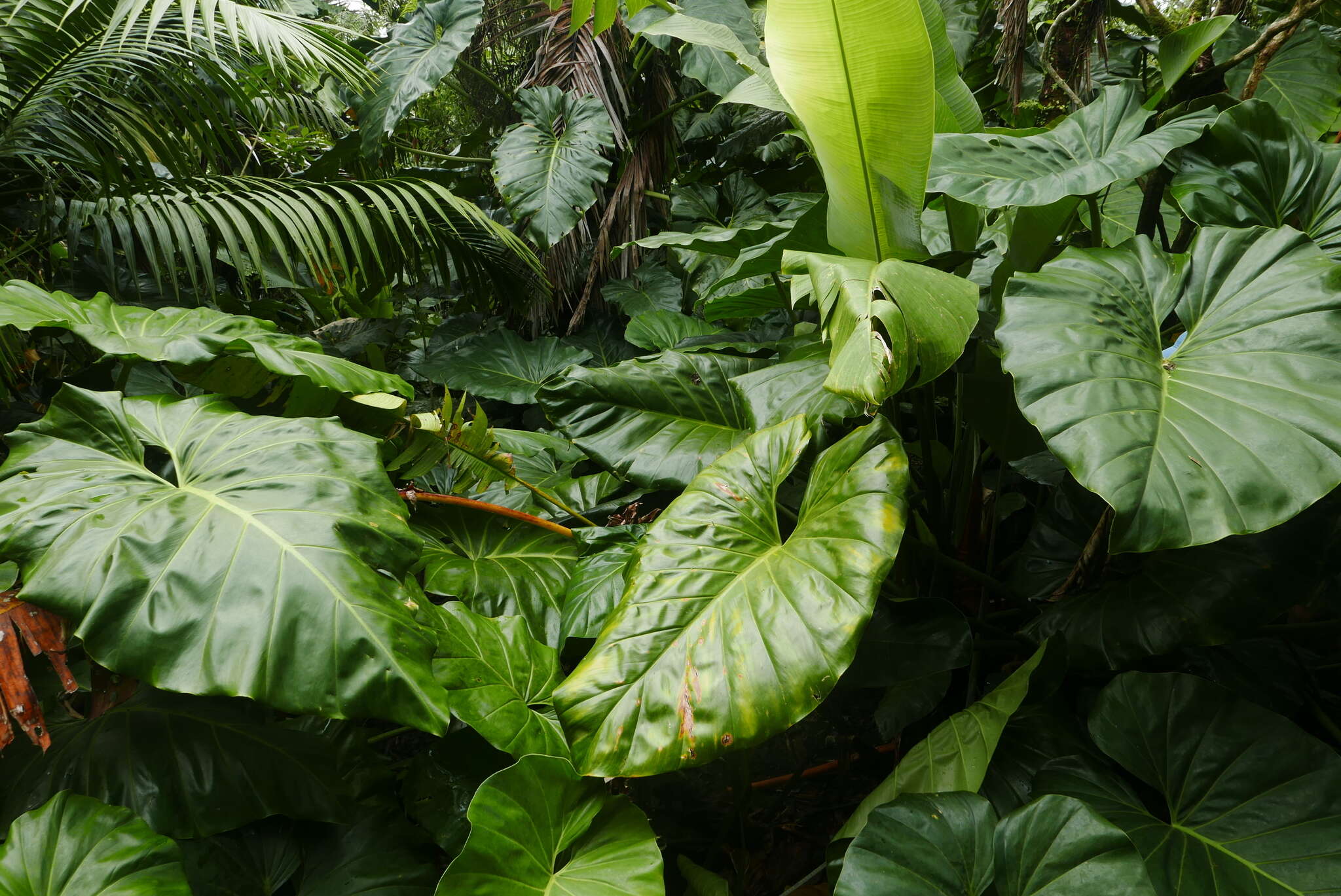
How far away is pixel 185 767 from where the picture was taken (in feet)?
3.45

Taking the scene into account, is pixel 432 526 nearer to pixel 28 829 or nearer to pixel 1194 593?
pixel 28 829

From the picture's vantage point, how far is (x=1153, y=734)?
37.4 inches

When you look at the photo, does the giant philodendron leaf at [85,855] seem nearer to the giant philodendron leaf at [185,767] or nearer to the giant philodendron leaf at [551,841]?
the giant philodendron leaf at [185,767]

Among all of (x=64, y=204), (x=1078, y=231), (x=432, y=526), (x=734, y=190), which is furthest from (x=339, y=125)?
(x=1078, y=231)

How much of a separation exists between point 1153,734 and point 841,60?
3.06 ft

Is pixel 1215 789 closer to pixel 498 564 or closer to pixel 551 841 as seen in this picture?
pixel 551 841

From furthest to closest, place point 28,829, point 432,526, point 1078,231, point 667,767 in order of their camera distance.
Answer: point 1078,231, point 432,526, point 28,829, point 667,767

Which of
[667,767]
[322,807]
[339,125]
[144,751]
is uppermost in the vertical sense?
[339,125]

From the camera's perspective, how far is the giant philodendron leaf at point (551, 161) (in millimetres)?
2498

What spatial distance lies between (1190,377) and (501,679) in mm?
918

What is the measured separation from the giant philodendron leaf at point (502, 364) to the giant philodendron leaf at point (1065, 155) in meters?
1.66

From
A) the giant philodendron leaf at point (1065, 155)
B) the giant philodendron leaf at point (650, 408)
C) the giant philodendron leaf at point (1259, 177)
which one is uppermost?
the giant philodendron leaf at point (1065, 155)

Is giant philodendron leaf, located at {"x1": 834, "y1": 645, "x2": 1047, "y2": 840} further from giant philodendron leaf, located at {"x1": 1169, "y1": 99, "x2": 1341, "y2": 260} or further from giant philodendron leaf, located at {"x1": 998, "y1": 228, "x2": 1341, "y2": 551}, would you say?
giant philodendron leaf, located at {"x1": 1169, "y1": 99, "x2": 1341, "y2": 260}

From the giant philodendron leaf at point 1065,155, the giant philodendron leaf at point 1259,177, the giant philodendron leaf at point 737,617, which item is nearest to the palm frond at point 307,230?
the giant philodendron leaf at point 737,617
